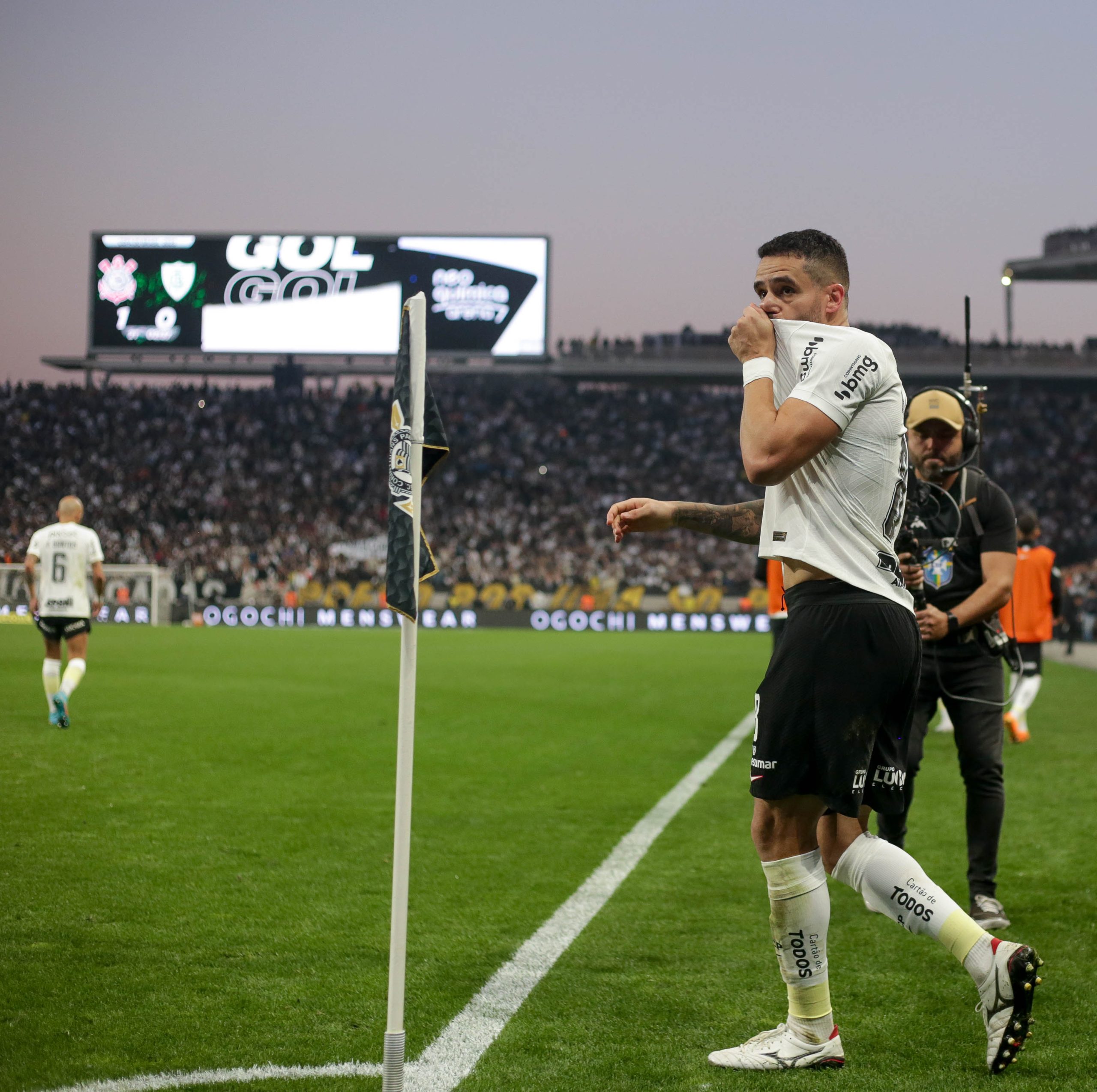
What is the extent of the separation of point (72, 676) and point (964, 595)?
27.3 feet

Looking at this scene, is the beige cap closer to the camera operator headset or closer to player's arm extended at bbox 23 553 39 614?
the camera operator headset

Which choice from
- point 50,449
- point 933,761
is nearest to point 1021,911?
point 933,761

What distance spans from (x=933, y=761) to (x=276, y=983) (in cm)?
747

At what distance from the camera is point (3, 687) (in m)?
14.3

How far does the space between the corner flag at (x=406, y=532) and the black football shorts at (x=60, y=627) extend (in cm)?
920

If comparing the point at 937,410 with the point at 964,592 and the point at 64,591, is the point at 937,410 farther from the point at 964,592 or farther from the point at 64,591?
the point at 64,591

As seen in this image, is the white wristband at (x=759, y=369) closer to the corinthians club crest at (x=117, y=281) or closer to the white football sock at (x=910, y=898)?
the white football sock at (x=910, y=898)

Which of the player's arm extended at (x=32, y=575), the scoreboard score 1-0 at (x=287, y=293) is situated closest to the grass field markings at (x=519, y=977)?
the player's arm extended at (x=32, y=575)

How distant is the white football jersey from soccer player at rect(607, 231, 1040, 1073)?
9.16 m

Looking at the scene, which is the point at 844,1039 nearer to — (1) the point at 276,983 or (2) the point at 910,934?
(2) the point at 910,934

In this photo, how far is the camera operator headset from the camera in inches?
205

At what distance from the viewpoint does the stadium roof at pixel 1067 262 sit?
154ft

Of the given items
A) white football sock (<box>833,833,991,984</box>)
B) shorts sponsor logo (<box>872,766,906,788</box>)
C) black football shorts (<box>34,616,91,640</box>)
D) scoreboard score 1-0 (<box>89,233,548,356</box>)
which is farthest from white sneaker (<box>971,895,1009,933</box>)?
scoreboard score 1-0 (<box>89,233,548,356</box>)

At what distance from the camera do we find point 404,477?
125 inches
